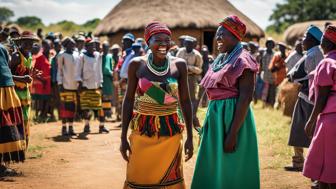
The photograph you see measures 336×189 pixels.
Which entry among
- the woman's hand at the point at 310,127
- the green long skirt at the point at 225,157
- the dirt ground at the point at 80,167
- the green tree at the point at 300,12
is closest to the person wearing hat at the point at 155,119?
the green long skirt at the point at 225,157

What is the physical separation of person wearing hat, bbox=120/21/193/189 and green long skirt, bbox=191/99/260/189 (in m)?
0.22

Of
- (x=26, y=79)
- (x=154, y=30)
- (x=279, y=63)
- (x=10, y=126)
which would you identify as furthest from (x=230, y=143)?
(x=279, y=63)

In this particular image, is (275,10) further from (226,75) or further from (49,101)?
(226,75)

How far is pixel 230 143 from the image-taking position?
4.20 meters

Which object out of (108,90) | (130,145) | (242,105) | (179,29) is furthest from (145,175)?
(179,29)

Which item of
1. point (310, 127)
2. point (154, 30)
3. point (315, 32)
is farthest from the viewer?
point (315, 32)

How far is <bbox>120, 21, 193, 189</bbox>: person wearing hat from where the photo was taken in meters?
4.29

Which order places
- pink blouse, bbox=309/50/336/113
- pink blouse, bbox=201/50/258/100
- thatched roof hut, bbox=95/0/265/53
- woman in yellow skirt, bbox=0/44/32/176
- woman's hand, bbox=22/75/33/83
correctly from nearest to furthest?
pink blouse, bbox=201/50/258/100 → pink blouse, bbox=309/50/336/113 → woman in yellow skirt, bbox=0/44/32/176 → woman's hand, bbox=22/75/33/83 → thatched roof hut, bbox=95/0/265/53

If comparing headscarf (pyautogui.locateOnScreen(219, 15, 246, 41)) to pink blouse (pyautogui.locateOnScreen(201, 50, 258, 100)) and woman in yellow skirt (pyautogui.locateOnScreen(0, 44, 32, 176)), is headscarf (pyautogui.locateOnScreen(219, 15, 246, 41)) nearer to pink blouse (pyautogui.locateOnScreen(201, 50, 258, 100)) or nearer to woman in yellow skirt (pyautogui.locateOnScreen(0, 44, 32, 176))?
pink blouse (pyautogui.locateOnScreen(201, 50, 258, 100))

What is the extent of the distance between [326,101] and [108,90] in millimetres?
7913

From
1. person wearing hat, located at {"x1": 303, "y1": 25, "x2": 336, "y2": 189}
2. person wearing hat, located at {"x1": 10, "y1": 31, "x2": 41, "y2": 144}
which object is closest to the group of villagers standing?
person wearing hat, located at {"x1": 303, "y1": 25, "x2": 336, "y2": 189}

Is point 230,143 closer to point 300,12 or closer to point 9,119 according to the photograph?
point 9,119

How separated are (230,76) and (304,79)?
2725mm

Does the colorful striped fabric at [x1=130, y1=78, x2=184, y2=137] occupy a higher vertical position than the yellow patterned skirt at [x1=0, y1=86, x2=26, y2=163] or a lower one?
higher
